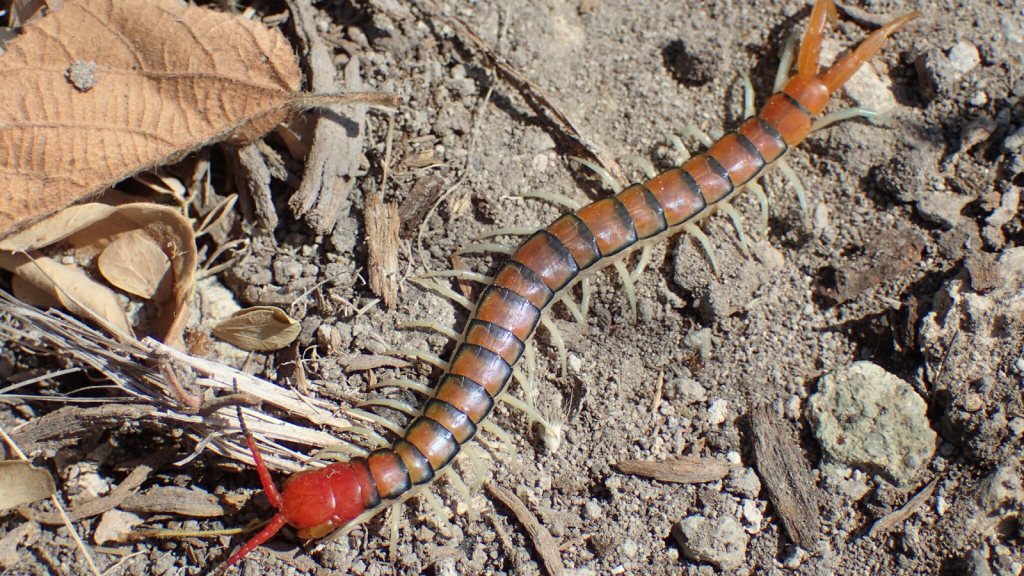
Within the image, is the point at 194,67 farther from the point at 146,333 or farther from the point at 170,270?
the point at 146,333

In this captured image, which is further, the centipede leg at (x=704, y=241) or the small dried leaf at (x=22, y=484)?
the centipede leg at (x=704, y=241)

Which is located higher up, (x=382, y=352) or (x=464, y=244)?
(x=464, y=244)

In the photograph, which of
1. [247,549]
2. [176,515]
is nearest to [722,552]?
[247,549]

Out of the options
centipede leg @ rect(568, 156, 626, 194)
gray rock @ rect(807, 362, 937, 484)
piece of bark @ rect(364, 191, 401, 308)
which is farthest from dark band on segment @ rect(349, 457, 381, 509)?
gray rock @ rect(807, 362, 937, 484)

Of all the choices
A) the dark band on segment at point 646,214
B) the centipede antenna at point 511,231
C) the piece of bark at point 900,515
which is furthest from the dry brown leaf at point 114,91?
the piece of bark at point 900,515

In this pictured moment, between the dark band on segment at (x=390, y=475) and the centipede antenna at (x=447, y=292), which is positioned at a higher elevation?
the centipede antenna at (x=447, y=292)

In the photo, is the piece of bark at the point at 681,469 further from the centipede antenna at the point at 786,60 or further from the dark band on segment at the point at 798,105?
the centipede antenna at the point at 786,60
